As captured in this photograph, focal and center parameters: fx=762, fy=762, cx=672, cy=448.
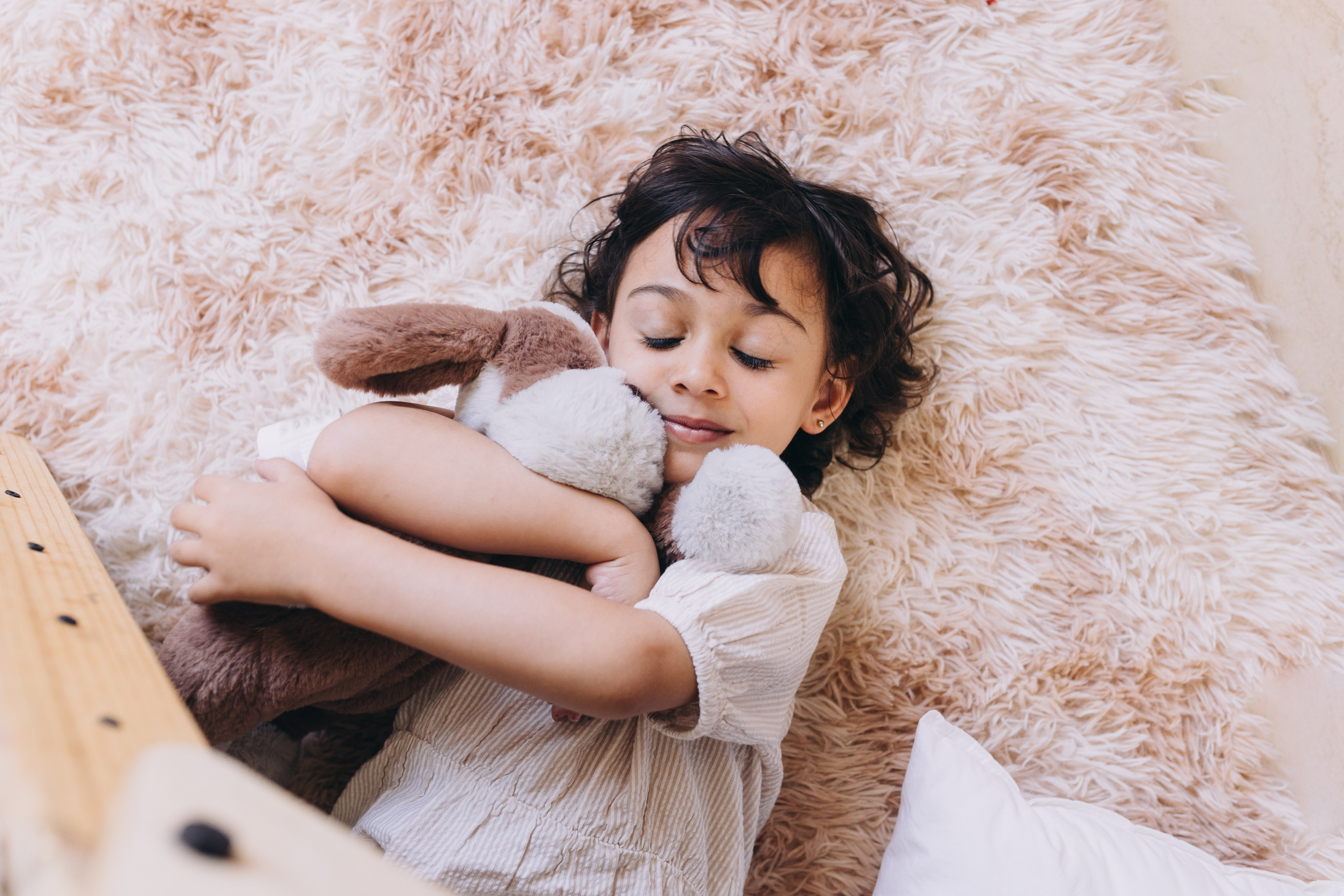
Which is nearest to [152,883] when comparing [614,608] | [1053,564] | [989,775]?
[614,608]

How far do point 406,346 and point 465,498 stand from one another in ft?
0.51

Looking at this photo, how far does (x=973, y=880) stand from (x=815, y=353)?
613mm

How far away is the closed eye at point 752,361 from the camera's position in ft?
2.81

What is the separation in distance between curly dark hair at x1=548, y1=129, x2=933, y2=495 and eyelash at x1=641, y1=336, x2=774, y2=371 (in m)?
0.06

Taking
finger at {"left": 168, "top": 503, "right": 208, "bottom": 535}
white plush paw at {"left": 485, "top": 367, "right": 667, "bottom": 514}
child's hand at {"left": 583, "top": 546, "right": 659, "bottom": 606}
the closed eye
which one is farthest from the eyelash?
finger at {"left": 168, "top": 503, "right": 208, "bottom": 535}

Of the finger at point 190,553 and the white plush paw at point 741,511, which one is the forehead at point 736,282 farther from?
the finger at point 190,553

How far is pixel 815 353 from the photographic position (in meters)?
0.91

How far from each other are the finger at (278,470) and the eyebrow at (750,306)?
0.41 meters

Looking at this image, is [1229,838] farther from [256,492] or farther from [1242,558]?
[256,492]

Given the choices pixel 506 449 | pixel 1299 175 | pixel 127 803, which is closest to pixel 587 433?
pixel 506 449

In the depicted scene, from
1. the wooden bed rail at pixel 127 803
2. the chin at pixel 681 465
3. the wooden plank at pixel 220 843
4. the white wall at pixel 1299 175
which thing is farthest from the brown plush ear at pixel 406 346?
the white wall at pixel 1299 175

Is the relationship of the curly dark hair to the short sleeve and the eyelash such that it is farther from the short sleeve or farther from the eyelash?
the short sleeve

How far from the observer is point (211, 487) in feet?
2.58

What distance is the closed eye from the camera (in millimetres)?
855
